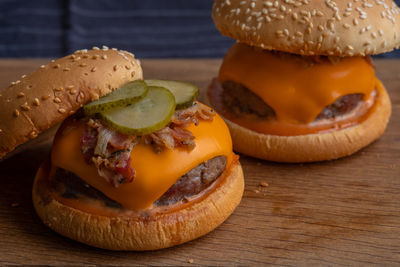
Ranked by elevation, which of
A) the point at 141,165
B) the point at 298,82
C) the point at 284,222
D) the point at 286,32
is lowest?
the point at 284,222

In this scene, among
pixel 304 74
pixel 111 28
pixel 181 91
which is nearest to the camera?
pixel 181 91

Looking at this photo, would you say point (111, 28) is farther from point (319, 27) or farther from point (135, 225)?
point (135, 225)

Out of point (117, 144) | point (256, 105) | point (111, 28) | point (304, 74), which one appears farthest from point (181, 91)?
point (111, 28)

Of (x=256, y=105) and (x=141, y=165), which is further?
(x=256, y=105)

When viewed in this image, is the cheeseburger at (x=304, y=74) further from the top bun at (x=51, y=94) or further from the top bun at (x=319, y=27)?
the top bun at (x=51, y=94)

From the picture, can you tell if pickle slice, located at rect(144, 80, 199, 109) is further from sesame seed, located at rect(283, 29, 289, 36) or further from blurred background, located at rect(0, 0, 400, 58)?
blurred background, located at rect(0, 0, 400, 58)

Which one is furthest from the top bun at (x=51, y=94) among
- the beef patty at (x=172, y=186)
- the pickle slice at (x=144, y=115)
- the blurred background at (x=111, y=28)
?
the blurred background at (x=111, y=28)

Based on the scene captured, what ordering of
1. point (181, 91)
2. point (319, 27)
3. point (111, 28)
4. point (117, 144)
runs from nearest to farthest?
point (117, 144) → point (181, 91) → point (319, 27) → point (111, 28)
